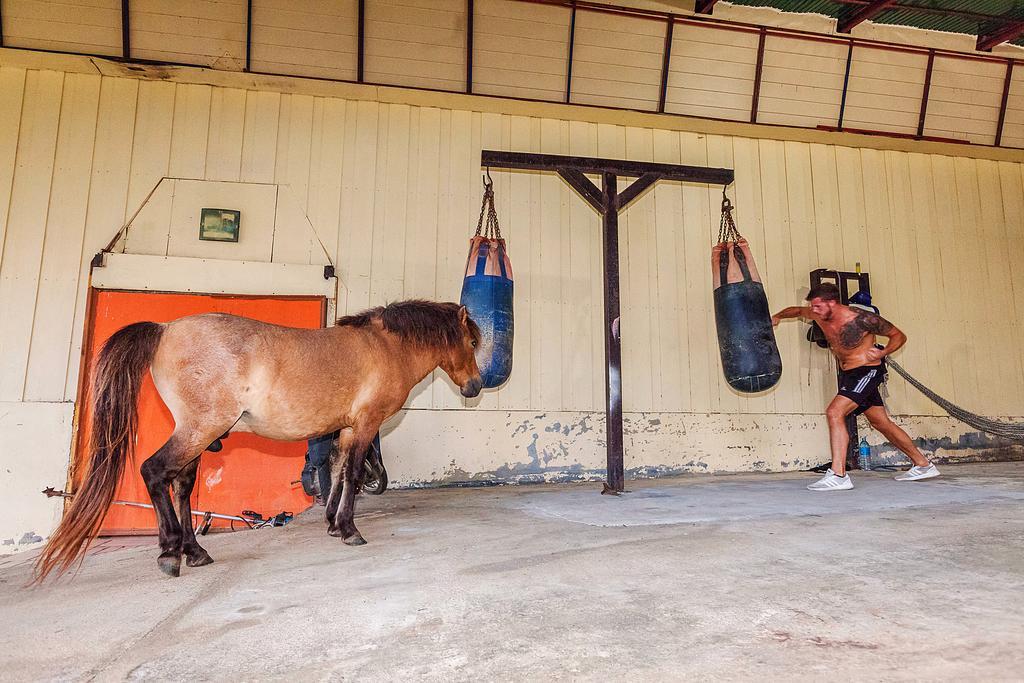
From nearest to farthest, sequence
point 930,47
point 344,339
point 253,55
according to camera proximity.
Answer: point 344,339
point 253,55
point 930,47

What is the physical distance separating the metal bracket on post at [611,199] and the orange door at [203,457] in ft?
9.07

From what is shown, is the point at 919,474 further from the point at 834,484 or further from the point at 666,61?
the point at 666,61

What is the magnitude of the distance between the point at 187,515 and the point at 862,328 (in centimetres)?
497

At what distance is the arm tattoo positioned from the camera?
14.9 ft

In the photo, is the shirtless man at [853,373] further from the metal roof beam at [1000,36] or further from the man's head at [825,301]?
the metal roof beam at [1000,36]

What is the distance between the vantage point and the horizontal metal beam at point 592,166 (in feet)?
15.4

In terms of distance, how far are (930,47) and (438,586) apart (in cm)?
757

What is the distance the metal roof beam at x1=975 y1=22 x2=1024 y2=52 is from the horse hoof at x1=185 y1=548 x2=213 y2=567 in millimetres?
8293

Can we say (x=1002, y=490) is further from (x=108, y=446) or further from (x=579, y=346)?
(x=108, y=446)

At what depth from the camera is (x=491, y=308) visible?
413 centimetres

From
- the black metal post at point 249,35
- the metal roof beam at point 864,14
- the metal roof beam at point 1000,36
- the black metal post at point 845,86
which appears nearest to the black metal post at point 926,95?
the metal roof beam at point 1000,36

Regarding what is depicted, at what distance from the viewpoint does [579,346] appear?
5.97 meters

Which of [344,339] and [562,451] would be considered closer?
[344,339]

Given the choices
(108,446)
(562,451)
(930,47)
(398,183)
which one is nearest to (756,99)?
(930,47)
